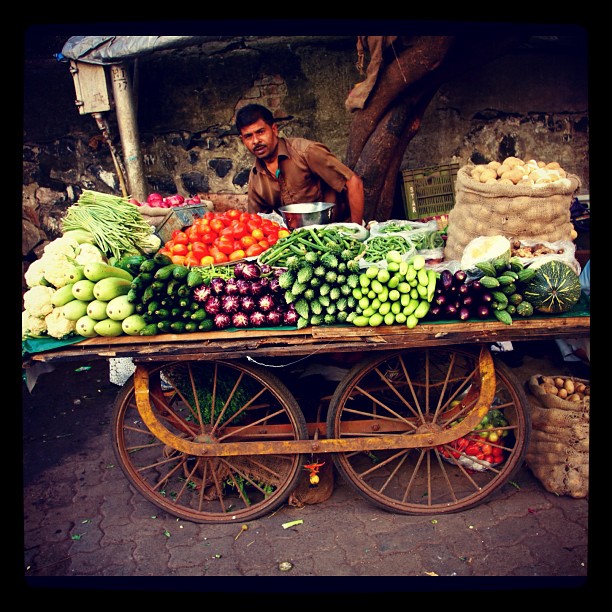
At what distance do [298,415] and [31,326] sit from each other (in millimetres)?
1721

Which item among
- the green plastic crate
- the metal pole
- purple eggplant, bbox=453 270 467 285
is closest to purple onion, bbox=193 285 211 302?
purple eggplant, bbox=453 270 467 285

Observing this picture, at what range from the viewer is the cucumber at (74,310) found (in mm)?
3055

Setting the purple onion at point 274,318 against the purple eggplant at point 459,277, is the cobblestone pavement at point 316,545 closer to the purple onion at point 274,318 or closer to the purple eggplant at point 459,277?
the purple onion at point 274,318

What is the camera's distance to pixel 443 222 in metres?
4.81

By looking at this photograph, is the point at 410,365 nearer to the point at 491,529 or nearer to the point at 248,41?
the point at 491,529

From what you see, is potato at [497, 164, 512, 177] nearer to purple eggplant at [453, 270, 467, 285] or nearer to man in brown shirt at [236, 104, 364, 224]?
purple eggplant at [453, 270, 467, 285]

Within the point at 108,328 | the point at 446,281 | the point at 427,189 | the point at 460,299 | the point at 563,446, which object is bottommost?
the point at 563,446

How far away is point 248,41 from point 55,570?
18.9ft

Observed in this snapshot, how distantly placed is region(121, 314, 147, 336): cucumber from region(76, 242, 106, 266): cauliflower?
1.86 ft

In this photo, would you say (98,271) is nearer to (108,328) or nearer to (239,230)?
(108,328)

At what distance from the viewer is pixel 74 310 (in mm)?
3068

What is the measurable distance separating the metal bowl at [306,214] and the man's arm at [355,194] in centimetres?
55

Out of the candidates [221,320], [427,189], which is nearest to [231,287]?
[221,320]

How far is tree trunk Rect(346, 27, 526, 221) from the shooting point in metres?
5.07
